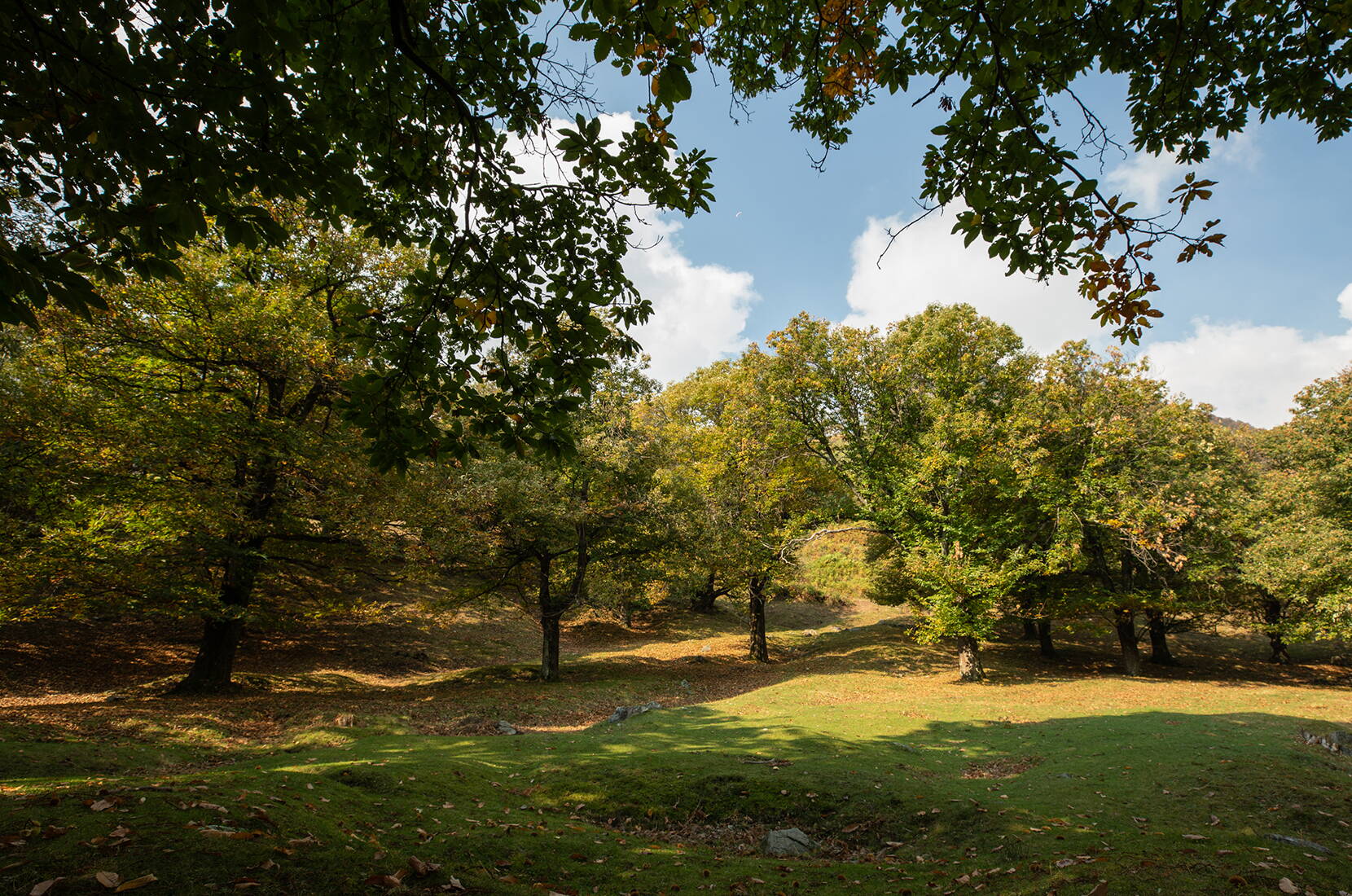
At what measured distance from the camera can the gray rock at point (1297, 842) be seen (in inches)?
184

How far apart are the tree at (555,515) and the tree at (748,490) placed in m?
1.91

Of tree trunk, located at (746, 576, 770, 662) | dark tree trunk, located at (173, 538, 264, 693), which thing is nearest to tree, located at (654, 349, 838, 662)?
tree trunk, located at (746, 576, 770, 662)

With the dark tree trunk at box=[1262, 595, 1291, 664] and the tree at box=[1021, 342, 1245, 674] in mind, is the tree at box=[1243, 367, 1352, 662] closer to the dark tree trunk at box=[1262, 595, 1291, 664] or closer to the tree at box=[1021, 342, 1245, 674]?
the dark tree trunk at box=[1262, 595, 1291, 664]

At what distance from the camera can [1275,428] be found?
985 inches

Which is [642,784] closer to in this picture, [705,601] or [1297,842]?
[1297,842]

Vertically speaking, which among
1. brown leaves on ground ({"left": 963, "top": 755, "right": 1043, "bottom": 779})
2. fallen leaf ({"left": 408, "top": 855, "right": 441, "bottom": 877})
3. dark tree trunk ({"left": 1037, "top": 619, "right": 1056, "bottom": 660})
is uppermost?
fallen leaf ({"left": 408, "top": 855, "right": 441, "bottom": 877})

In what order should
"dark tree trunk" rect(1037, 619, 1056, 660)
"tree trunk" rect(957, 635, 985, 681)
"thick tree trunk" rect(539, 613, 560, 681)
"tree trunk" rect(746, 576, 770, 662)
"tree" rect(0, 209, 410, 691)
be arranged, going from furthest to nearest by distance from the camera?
"dark tree trunk" rect(1037, 619, 1056, 660), "tree trunk" rect(746, 576, 770, 662), "tree trunk" rect(957, 635, 985, 681), "thick tree trunk" rect(539, 613, 560, 681), "tree" rect(0, 209, 410, 691)

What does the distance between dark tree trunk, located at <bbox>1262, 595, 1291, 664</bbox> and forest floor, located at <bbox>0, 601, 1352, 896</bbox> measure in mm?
2179

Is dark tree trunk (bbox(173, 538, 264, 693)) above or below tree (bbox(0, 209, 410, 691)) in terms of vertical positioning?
below

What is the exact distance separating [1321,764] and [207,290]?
20542mm

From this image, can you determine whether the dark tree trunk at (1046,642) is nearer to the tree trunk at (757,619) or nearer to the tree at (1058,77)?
the tree trunk at (757,619)

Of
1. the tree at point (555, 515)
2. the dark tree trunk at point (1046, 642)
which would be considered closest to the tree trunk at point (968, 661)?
the dark tree trunk at point (1046, 642)

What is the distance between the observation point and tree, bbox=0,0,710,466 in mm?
2721

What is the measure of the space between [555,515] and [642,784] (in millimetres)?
9755
